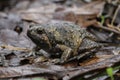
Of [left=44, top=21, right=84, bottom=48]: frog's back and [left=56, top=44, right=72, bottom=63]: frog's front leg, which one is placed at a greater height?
[left=44, top=21, right=84, bottom=48]: frog's back

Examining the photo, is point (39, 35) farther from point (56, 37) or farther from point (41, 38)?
point (56, 37)

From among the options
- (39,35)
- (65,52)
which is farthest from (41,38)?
(65,52)

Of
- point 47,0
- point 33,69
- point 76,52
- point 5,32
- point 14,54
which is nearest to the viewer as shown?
point 33,69

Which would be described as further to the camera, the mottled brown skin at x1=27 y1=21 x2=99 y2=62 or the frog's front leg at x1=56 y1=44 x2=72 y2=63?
the mottled brown skin at x1=27 y1=21 x2=99 y2=62

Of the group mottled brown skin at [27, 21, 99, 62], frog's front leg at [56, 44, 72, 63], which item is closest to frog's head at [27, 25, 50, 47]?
mottled brown skin at [27, 21, 99, 62]

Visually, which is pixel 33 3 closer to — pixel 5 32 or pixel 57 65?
pixel 5 32

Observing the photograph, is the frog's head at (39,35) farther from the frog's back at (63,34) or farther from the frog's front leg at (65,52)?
the frog's front leg at (65,52)

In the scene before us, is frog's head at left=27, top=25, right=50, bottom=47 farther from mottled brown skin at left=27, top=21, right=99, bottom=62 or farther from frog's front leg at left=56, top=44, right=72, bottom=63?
frog's front leg at left=56, top=44, right=72, bottom=63

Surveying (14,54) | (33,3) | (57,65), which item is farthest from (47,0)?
(57,65)
